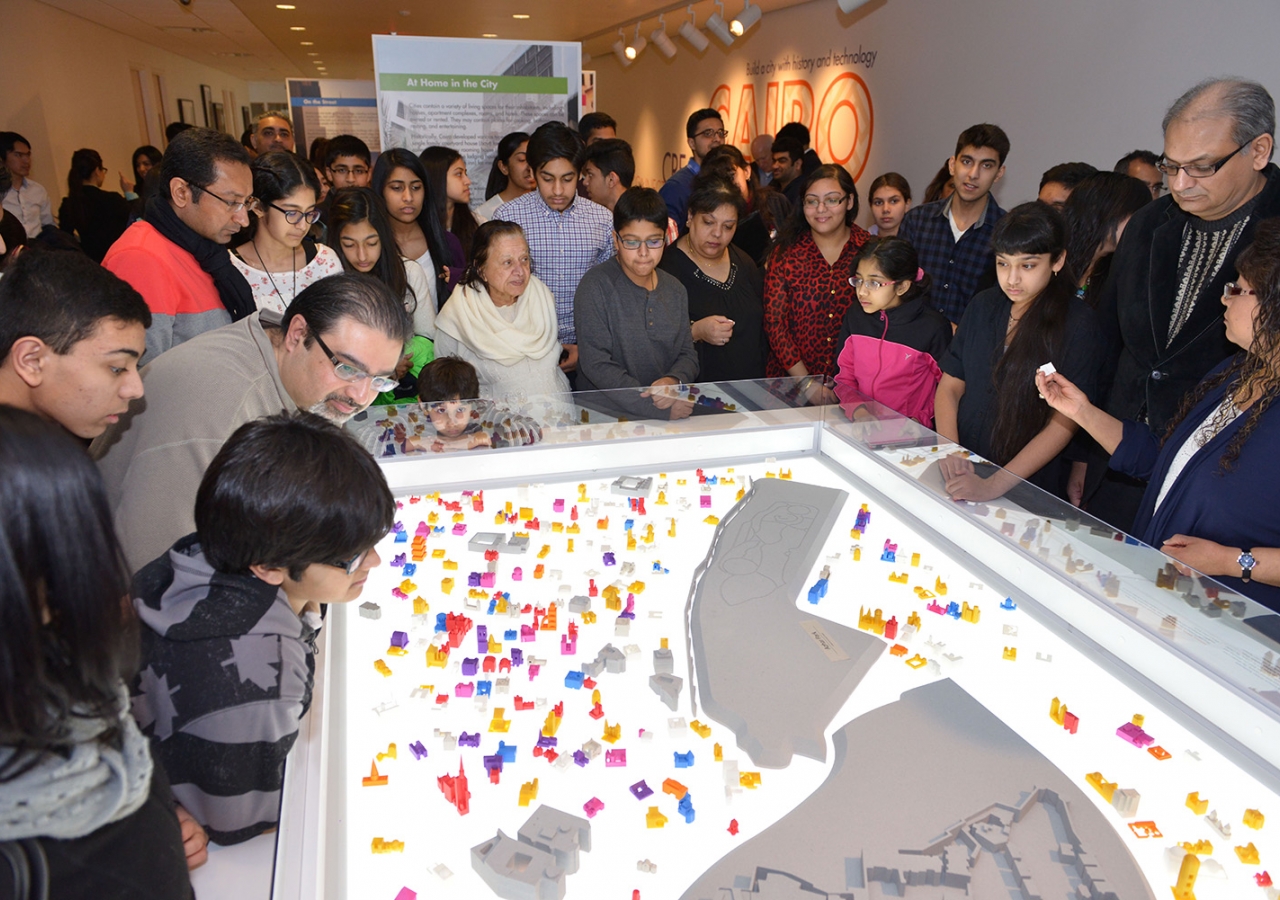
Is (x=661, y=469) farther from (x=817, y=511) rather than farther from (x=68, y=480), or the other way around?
(x=68, y=480)

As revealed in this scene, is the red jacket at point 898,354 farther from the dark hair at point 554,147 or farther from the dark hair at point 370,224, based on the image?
the dark hair at point 370,224

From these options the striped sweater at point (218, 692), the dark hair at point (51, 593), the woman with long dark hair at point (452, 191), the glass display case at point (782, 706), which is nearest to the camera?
the dark hair at point (51, 593)

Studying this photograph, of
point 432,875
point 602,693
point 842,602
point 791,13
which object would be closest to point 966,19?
point 791,13

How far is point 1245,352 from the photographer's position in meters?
1.98

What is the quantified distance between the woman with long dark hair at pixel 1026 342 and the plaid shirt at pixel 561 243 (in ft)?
5.92

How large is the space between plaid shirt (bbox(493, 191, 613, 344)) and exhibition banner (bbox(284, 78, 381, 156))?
515 centimetres

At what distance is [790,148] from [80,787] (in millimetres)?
6147

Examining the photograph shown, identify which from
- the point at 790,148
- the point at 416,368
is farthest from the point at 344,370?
the point at 790,148

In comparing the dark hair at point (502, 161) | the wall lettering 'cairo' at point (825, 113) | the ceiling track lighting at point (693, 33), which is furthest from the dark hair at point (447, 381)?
the ceiling track lighting at point (693, 33)

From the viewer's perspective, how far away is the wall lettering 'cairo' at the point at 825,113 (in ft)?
27.6

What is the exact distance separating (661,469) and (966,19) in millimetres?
5677

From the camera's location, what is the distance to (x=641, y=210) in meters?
3.29

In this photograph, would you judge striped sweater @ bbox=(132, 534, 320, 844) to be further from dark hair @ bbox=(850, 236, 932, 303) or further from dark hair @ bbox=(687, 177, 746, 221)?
dark hair @ bbox=(687, 177, 746, 221)

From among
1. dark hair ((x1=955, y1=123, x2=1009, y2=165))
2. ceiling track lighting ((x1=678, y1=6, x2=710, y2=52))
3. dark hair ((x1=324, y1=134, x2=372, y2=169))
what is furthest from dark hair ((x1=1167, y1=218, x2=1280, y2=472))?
ceiling track lighting ((x1=678, y1=6, x2=710, y2=52))
